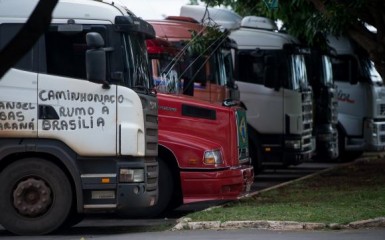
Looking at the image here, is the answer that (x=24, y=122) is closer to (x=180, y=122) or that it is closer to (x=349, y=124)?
(x=180, y=122)

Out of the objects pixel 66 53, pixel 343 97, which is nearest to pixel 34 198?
pixel 66 53

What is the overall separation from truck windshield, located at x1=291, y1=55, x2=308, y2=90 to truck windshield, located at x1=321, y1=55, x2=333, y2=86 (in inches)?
94.2

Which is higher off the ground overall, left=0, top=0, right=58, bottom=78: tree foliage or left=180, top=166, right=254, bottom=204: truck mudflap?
left=0, top=0, right=58, bottom=78: tree foliage

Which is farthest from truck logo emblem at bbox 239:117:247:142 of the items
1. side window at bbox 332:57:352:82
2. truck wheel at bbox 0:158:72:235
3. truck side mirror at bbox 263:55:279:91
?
side window at bbox 332:57:352:82

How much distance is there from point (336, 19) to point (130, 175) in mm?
6882

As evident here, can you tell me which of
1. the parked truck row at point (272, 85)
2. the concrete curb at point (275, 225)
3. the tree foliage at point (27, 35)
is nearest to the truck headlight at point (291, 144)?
the parked truck row at point (272, 85)

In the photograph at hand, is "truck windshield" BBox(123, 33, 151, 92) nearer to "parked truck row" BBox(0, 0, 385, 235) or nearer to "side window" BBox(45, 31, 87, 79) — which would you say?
"parked truck row" BBox(0, 0, 385, 235)

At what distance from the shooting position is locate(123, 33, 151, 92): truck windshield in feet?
39.9

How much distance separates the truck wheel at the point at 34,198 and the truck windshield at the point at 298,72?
372 inches

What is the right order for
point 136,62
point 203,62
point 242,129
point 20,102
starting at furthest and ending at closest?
point 203,62, point 242,129, point 136,62, point 20,102

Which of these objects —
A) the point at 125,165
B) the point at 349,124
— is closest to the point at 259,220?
the point at 125,165

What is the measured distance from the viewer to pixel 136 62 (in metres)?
12.4

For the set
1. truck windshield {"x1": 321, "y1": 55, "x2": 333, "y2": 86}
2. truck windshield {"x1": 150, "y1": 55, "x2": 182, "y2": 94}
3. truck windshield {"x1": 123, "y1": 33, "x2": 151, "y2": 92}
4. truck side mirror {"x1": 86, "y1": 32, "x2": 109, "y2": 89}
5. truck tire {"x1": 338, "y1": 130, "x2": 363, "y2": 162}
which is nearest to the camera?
truck side mirror {"x1": 86, "y1": 32, "x2": 109, "y2": 89}

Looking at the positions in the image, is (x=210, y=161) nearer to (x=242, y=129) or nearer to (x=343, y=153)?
(x=242, y=129)
